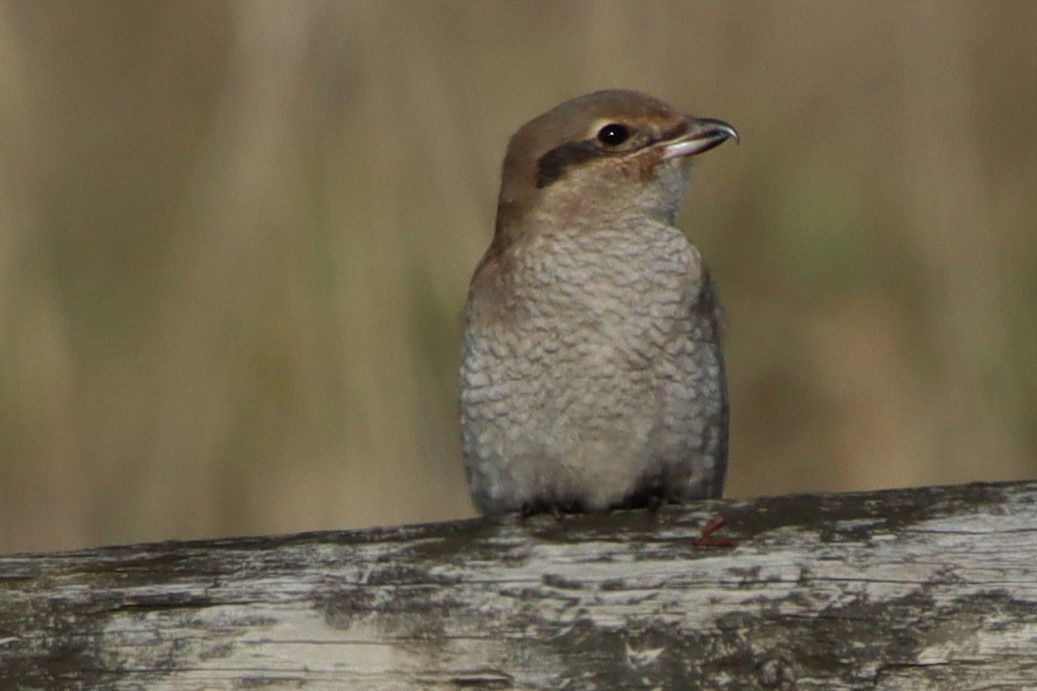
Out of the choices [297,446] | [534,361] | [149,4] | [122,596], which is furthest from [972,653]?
[149,4]

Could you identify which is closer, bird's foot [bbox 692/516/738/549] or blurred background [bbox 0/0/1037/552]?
bird's foot [bbox 692/516/738/549]

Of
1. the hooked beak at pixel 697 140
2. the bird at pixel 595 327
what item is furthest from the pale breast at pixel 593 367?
the hooked beak at pixel 697 140

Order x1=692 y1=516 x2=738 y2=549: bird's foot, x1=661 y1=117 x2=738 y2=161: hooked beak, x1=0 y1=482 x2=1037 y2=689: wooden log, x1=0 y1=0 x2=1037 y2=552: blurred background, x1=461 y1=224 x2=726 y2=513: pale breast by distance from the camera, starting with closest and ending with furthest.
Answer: x1=0 y1=482 x2=1037 y2=689: wooden log, x1=692 y1=516 x2=738 y2=549: bird's foot, x1=461 y1=224 x2=726 y2=513: pale breast, x1=661 y1=117 x2=738 y2=161: hooked beak, x1=0 y1=0 x2=1037 y2=552: blurred background

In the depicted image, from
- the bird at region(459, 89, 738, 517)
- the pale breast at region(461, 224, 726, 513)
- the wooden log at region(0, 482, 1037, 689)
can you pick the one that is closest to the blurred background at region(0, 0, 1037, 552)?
the bird at region(459, 89, 738, 517)

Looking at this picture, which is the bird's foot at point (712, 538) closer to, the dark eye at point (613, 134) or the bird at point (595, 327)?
the bird at point (595, 327)

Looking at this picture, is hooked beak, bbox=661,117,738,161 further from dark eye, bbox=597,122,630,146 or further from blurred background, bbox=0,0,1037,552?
blurred background, bbox=0,0,1037,552

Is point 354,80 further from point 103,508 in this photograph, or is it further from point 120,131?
point 103,508

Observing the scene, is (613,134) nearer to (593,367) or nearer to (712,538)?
(593,367)
